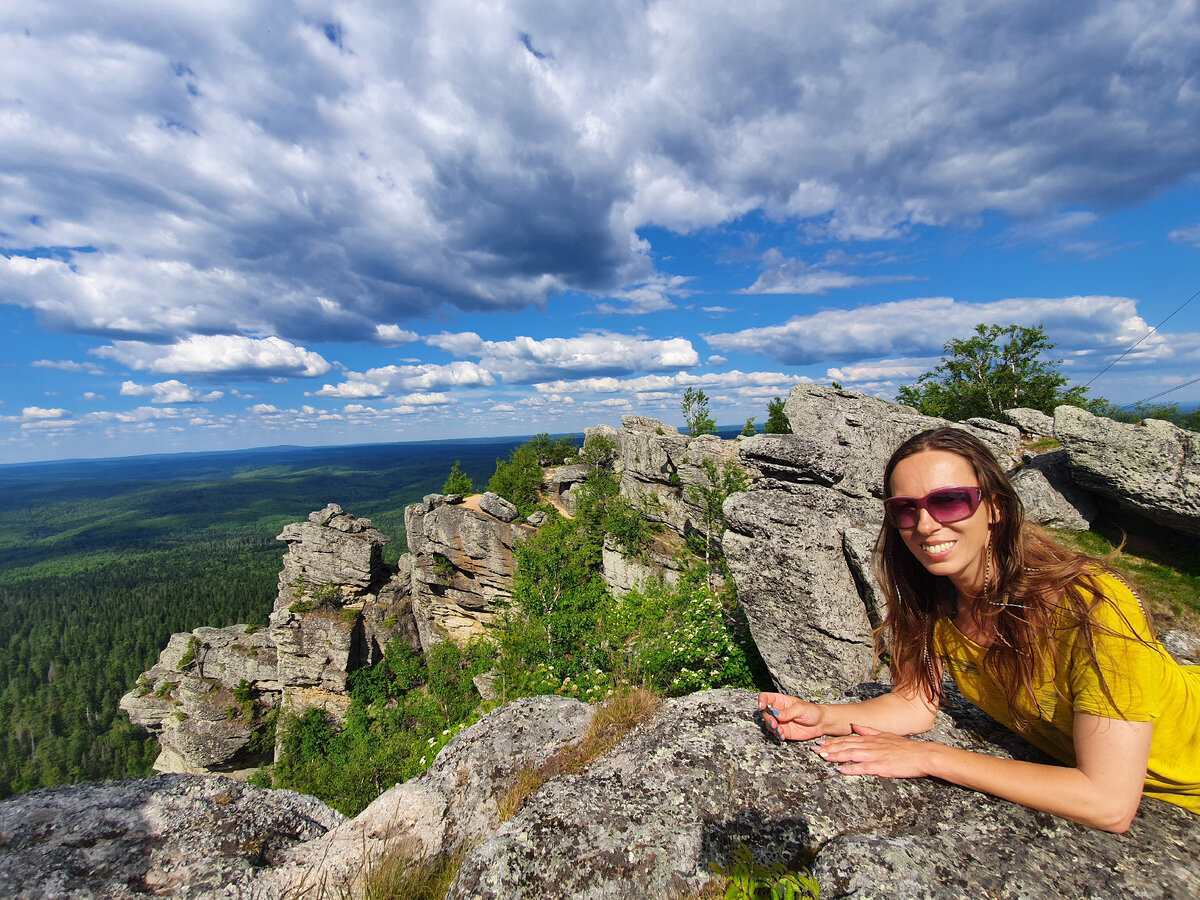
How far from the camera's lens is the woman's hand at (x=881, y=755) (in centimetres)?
291

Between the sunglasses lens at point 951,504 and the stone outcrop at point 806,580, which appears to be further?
the stone outcrop at point 806,580

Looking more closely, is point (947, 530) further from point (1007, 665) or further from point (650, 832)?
point (650, 832)

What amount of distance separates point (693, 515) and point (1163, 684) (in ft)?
76.3

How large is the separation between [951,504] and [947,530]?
165 mm

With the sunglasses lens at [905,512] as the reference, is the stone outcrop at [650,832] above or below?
below

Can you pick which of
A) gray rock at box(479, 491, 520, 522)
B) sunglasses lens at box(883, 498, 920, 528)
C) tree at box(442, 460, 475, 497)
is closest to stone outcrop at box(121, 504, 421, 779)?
tree at box(442, 460, 475, 497)

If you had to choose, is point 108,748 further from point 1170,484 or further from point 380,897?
point 1170,484

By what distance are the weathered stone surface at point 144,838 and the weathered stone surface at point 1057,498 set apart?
1896 cm

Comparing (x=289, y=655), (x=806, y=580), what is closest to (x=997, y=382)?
(x=806, y=580)

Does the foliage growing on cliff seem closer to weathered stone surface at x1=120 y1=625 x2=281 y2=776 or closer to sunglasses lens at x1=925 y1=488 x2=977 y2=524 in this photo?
weathered stone surface at x1=120 y1=625 x2=281 y2=776

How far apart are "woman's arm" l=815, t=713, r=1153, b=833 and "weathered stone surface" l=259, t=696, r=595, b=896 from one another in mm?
3802

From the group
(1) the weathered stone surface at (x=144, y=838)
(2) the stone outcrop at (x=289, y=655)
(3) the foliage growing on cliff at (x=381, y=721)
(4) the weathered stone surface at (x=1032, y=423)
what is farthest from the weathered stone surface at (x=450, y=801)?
(2) the stone outcrop at (x=289, y=655)

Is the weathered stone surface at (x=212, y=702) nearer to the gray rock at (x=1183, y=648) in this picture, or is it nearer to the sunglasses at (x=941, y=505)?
the sunglasses at (x=941, y=505)

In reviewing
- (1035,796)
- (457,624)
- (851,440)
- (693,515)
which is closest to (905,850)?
(1035,796)
